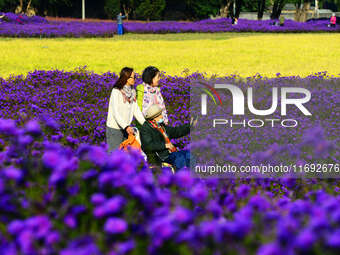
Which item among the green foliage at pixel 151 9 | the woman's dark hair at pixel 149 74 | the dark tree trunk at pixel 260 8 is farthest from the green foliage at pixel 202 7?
the woman's dark hair at pixel 149 74

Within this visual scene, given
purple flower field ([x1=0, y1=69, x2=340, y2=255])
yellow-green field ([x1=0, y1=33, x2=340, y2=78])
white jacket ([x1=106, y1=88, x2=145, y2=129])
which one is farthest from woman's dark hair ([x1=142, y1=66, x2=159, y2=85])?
yellow-green field ([x1=0, y1=33, x2=340, y2=78])

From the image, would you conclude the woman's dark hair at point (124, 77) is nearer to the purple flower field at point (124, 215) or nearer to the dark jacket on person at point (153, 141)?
the dark jacket on person at point (153, 141)

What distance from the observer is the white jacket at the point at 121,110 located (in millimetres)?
6129

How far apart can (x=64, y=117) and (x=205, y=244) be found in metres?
7.36

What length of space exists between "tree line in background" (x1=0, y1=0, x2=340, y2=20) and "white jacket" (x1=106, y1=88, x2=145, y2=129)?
4488cm

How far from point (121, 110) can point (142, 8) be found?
47.0 meters

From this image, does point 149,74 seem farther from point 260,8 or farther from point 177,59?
point 260,8

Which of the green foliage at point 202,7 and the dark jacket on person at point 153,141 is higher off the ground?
the green foliage at point 202,7

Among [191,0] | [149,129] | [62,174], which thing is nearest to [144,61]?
[149,129]

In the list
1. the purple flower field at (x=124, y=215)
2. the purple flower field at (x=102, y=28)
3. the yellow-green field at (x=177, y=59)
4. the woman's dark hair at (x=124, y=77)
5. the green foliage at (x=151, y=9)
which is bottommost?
the yellow-green field at (x=177, y=59)

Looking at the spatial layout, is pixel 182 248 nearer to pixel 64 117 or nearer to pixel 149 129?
pixel 149 129

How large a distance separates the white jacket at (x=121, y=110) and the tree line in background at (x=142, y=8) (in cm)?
4488

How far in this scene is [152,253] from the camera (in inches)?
78.6

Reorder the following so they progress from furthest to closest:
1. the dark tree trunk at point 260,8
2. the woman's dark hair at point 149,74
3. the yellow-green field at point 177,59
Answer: the dark tree trunk at point 260,8 → the yellow-green field at point 177,59 → the woman's dark hair at point 149,74
